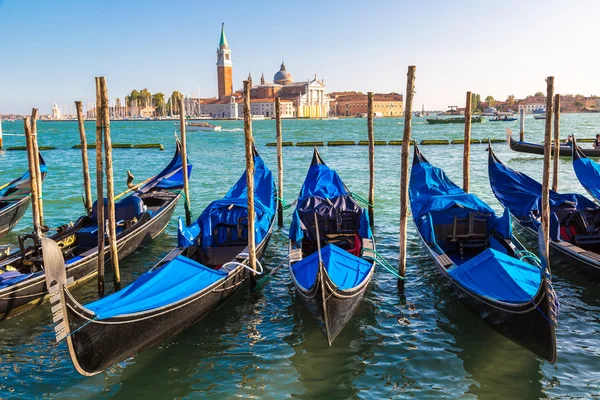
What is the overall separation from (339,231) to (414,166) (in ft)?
9.52

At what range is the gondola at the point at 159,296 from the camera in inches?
143

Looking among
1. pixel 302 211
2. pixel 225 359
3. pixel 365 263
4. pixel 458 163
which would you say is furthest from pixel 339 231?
pixel 458 163

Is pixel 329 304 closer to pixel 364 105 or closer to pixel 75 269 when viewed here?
pixel 75 269

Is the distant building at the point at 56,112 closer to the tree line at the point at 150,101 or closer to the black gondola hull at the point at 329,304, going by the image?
the tree line at the point at 150,101

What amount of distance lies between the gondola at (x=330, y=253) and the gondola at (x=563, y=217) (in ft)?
7.27

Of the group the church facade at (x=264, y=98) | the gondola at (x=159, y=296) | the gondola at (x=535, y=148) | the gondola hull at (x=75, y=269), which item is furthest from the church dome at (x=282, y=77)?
the gondola at (x=159, y=296)

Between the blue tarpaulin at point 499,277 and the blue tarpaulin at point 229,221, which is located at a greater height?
the blue tarpaulin at point 229,221

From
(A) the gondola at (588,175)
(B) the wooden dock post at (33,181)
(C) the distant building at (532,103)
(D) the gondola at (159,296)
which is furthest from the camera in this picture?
(C) the distant building at (532,103)

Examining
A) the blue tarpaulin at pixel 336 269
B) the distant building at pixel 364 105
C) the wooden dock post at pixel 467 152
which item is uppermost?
the distant building at pixel 364 105

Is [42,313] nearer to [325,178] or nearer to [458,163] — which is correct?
[325,178]

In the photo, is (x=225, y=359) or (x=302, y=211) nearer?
(x=225, y=359)

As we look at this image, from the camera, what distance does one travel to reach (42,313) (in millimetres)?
5500

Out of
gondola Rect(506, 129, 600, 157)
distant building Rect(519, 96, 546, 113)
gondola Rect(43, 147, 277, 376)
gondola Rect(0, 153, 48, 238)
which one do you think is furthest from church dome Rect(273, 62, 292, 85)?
gondola Rect(43, 147, 277, 376)

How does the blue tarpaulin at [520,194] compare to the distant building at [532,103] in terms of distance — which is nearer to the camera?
the blue tarpaulin at [520,194]
